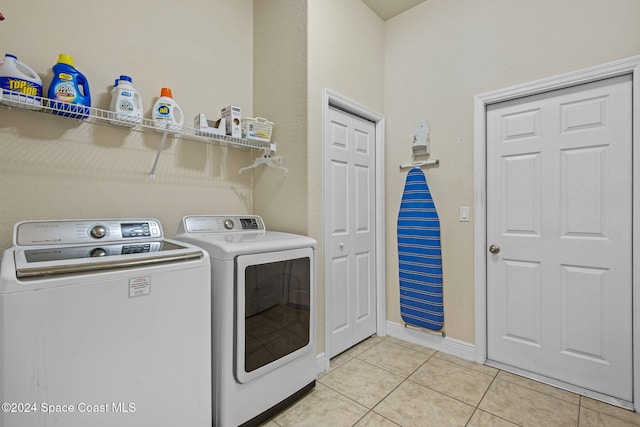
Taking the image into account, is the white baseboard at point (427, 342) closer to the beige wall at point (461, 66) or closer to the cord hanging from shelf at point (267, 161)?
the beige wall at point (461, 66)

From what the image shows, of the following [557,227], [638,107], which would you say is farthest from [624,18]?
[557,227]

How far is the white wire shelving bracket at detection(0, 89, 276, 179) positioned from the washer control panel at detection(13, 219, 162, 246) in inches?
14.5

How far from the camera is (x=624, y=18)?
1.75 metres

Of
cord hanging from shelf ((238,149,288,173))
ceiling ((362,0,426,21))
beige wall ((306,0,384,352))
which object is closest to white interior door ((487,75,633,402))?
beige wall ((306,0,384,352))

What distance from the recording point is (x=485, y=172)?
2260mm

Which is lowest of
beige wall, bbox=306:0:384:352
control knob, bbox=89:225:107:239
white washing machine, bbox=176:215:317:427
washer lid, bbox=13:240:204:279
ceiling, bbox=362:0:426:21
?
white washing machine, bbox=176:215:317:427

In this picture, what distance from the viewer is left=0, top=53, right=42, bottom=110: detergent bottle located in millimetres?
1247

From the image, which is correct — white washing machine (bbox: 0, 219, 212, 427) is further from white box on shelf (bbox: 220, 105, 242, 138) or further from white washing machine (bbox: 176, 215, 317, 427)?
white box on shelf (bbox: 220, 105, 242, 138)

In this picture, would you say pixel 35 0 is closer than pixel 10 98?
No

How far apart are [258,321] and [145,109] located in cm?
142

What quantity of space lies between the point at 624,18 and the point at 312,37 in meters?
1.88

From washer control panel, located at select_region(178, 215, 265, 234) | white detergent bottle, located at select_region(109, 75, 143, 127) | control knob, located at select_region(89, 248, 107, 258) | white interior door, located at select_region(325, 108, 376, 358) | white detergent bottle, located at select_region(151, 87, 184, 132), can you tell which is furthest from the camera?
white interior door, located at select_region(325, 108, 376, 358)

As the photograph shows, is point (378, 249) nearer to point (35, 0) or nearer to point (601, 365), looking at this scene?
point (601, 365)

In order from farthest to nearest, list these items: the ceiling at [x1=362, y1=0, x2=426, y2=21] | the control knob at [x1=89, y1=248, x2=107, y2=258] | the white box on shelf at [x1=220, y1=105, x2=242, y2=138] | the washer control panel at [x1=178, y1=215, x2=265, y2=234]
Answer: the ceiling at [x1=362, y1=0, x2=426, y2=21] < the white box on shelf at [x1=220, y1=105, x2=242, y2=138] < the washer control panel at [x1=178, y1=215, x2=265, y2=234] < the control knob at [x1=89, y1=248, x2=107, y2=258]
